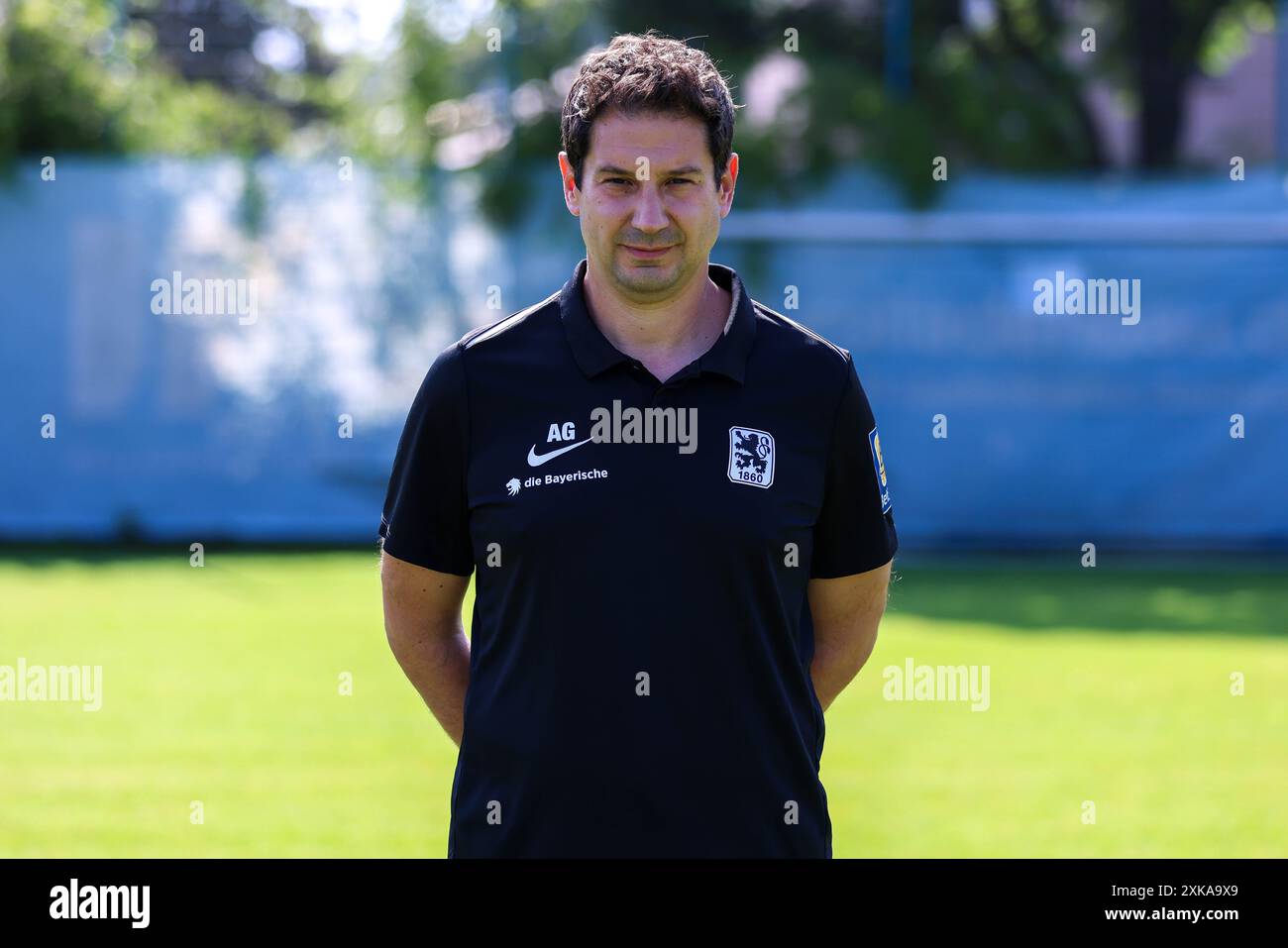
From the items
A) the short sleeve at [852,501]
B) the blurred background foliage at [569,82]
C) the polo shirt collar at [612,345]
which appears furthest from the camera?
the blurred background foliage at [569,82]

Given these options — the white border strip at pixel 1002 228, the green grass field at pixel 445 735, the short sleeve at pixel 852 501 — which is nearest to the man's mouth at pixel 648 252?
the short sleeve at pixel 852 501

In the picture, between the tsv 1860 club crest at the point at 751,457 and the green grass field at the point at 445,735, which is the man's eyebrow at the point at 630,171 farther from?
the green grass field at the point at 445,735

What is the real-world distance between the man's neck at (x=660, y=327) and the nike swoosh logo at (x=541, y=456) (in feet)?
0.69

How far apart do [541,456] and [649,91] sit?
2.13 feet

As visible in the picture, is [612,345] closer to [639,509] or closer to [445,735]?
[639,509]

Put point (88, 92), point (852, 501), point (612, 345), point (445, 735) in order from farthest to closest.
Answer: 1. point (88, 92)
2. point (445, 735)
3. point (852, 501)
4. point (612, 345)

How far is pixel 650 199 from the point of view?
112 inches

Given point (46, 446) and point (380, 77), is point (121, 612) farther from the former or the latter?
point (380, 77)

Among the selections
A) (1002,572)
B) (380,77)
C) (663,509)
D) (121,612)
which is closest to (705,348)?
(663,509)

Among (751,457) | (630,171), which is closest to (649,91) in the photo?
(630,171)

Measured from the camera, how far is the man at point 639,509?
2809 mm

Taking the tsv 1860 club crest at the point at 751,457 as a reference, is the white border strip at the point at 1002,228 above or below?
above

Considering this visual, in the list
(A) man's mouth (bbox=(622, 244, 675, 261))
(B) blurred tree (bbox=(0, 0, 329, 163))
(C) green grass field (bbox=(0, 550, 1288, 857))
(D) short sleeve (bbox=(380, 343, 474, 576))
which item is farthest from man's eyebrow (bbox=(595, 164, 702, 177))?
(B) blurred tree (bbox=(0, 0, 329, 163))
